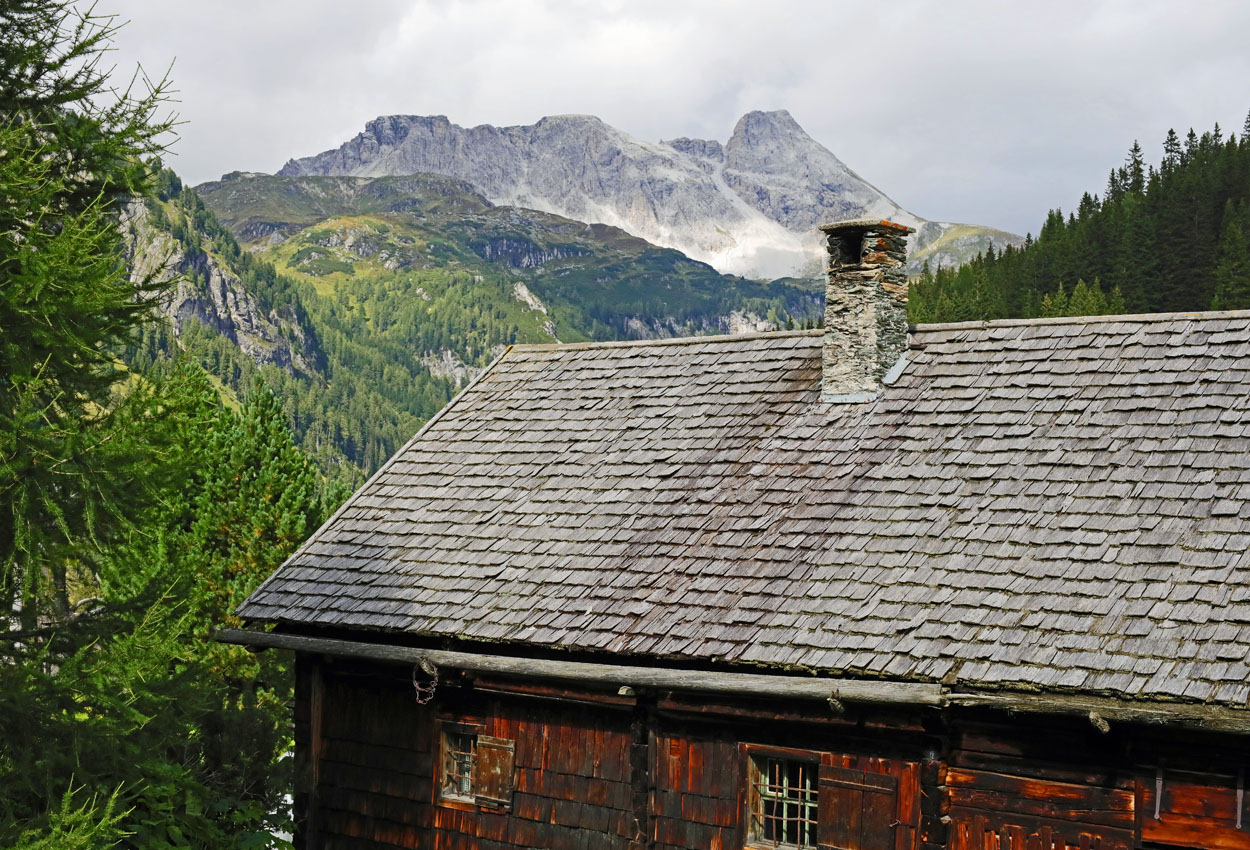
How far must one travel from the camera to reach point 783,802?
10.9 meters

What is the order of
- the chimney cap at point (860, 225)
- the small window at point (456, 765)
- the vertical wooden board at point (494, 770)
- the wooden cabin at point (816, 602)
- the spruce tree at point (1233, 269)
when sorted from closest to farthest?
the wooden cabin at point (816, 602), the vertical wooden board at point (494, 770), the small window at point (456, 765), the chimney cap at point (860, 225), the spruce tree at point (1233, 269)

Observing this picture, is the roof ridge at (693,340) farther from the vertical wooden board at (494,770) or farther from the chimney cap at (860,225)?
the vertical wooden board at (494,770)

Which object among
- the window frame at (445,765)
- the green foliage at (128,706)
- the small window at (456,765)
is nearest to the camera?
the green foliage at (128,706)

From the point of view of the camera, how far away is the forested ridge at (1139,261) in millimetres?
101688

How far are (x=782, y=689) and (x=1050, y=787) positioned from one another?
6.83ft

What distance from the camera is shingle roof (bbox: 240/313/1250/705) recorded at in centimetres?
976

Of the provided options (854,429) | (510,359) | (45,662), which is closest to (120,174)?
(45,662)

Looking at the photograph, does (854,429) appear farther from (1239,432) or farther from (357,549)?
(357,549)

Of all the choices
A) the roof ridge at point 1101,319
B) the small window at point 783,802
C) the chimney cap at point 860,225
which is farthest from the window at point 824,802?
the chimney cap at point 860,225

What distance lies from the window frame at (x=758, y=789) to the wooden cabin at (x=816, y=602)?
1.3 inches

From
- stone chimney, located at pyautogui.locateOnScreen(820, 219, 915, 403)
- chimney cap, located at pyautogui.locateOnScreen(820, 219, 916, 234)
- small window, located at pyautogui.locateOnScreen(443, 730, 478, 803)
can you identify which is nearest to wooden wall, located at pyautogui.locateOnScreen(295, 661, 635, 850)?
small window, located at pyautogui.locateOnScreen(443, 730, 478, 803)

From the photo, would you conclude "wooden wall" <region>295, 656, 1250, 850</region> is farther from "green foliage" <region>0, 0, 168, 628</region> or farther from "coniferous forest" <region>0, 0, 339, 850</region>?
"green foliage" <region>0, 0, 168, 628</region>

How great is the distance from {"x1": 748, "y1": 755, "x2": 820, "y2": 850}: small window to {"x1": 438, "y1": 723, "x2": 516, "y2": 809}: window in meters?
2.58

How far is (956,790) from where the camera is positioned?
1002 cm
